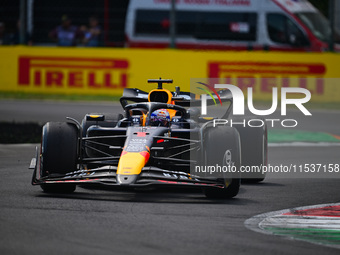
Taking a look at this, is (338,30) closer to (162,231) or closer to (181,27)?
(181,27)

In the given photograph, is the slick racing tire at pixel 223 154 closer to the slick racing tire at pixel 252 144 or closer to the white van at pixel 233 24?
the slick racing tire at pixel 252 144

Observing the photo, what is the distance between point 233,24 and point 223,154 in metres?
14.7

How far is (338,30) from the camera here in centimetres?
2448

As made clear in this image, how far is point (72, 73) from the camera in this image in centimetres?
2114

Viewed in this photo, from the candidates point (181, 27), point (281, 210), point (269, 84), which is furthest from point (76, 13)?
point (281, 210)

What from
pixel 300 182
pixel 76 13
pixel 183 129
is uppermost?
pixel 76 13

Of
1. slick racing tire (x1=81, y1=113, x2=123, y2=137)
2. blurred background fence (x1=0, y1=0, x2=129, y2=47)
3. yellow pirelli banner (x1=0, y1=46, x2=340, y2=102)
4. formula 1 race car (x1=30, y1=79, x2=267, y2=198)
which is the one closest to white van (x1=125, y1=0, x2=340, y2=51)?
blurred background fence (x1=0, y1=0, x2=129, y2=47)

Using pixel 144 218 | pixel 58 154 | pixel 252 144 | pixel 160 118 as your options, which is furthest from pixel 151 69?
pixel 144 218

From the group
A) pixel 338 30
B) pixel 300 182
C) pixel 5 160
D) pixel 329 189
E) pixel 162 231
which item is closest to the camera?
pixel 162 231

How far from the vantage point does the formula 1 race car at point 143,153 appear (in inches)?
332

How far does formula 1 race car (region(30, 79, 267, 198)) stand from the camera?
8430 mm

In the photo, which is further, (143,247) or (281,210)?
(281,210)

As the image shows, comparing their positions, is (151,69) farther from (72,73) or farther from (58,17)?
(58,17)

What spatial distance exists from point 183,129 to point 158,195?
78 cm
